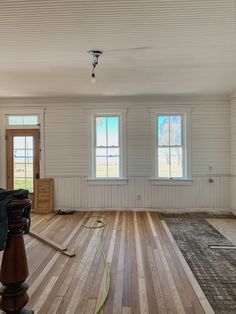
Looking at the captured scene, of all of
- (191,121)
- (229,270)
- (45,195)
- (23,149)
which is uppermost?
(191,121)

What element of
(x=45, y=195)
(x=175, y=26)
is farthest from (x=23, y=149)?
(x=175, y=26)

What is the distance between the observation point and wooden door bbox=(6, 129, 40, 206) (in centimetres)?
630

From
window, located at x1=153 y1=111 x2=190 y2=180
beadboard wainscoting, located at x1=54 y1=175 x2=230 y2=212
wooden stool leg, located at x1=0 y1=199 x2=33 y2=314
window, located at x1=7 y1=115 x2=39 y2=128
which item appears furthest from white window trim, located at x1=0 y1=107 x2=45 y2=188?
wooden stool leg, located at x1=0 y1=199 x2=33 y2=314

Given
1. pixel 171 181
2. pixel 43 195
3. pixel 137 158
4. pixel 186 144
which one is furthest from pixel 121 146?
pixel 43 195

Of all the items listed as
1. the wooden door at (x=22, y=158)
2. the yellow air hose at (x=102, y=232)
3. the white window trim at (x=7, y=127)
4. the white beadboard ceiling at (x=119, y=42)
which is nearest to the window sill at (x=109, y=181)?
the yellow air hose at (x=102, y=232)

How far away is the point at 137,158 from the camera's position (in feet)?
20.5

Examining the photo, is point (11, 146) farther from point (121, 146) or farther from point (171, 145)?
point (171, 145)

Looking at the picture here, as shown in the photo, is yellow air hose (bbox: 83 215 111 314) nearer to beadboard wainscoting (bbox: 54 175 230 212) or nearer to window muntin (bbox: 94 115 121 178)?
beadboard wainscoting (bbox: 54 175 230 212)

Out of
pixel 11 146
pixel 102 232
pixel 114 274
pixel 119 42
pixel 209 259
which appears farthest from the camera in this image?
pixel 11 146

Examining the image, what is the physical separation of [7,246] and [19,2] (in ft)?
7.22

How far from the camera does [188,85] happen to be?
5238mm

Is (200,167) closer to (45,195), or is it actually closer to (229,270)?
(229,270)

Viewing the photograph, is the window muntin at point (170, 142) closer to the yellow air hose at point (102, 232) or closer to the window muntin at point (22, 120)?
the yellow air hose at point (102, 232)

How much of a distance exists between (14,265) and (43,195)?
17.0 feet
